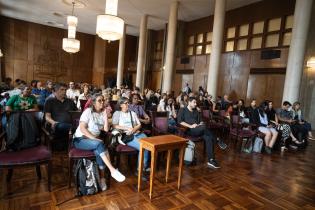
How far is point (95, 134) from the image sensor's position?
2832 mm

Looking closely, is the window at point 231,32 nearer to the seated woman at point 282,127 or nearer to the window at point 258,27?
the window at point 258,27

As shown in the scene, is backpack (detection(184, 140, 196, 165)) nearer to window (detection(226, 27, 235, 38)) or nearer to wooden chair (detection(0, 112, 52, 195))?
wooden chair (detection(0, 112, 52, 195))

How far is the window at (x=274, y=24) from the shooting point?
8.34m

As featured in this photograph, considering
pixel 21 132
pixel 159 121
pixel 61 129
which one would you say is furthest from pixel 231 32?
pixel 21 132

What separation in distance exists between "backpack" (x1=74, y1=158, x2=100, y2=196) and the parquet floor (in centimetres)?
9

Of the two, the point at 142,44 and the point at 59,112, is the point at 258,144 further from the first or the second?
the point at 142,44

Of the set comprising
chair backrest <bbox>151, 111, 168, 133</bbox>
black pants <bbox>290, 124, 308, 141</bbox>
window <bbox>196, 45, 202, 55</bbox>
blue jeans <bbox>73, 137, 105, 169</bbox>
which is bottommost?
black pants <bbox>290, 124, 308, 141</bbox>

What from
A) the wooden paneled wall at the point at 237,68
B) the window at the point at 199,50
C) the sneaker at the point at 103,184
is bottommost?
the sneaker at the point at 103,184

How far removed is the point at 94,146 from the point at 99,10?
33.1ft

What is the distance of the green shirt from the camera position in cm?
362

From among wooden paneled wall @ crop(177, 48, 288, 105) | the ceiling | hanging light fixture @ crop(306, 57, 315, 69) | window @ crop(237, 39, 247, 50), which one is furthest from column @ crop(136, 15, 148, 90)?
hanging light fixture @ crop(306, 57, 315, 69)

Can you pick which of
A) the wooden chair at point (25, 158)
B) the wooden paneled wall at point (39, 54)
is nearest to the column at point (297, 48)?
the wooden chair at point (25, 158)

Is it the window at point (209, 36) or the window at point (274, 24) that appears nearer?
the window at point (274, 24)

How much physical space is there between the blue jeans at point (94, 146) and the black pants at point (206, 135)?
1768 mm
